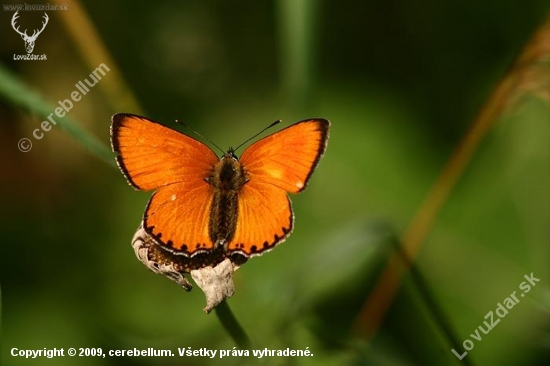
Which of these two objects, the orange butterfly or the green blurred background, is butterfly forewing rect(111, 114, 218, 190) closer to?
the orange butterfly

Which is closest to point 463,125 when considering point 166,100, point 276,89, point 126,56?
point 276,89

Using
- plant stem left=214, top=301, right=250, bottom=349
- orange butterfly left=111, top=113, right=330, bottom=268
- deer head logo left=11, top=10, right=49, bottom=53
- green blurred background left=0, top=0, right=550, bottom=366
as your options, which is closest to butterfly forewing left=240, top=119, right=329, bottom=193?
orange butterfly left=111, top=113, right=330, bottom=268

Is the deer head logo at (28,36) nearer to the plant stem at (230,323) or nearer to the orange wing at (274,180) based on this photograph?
the orange wing at (274,180)

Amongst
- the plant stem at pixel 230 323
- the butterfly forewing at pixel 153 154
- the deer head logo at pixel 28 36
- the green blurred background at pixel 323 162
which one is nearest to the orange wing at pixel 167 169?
the butterfly forewing at pixel 153 154

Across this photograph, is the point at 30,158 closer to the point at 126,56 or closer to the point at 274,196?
the point at 126,56

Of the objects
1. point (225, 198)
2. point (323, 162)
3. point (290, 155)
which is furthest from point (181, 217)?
point (323, 162)

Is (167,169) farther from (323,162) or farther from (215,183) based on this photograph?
(323,162)

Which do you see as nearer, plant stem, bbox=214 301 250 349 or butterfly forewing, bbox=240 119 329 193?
plant stem, bbox=214 301 250 349

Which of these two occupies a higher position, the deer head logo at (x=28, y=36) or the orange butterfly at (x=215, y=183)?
the deer head logo at (x=28, y=36)
